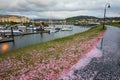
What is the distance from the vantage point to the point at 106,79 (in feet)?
32.0

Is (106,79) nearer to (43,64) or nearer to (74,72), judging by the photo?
(74,72)

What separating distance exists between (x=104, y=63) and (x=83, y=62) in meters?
1.66

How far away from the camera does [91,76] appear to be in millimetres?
10281

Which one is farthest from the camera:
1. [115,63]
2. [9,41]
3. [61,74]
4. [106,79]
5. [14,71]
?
[9,41]

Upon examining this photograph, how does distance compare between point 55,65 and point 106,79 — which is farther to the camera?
point 55,65

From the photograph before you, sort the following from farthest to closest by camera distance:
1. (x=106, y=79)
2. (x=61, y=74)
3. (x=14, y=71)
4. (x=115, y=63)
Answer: (x=115, y=63), (x=14, y=71), (x=61, y=74), (x=106, y=79)

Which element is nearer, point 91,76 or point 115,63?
point 91,76

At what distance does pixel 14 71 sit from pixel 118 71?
7.19 metres

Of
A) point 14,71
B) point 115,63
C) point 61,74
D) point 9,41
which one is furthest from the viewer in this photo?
point 9,41

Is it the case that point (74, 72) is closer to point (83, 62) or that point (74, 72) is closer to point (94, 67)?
point (94, 67)

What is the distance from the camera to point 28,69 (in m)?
12.3

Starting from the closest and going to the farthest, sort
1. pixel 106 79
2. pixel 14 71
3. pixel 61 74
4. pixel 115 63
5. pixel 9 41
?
pixel 106 79 < pixel 61 74 < pixel 14 71 < pixel 115 63 < pixel 9 41

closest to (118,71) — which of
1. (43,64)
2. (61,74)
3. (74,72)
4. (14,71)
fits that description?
(74,72)

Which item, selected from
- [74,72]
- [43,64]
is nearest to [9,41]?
[43,64]
